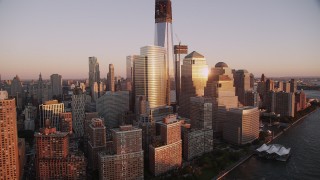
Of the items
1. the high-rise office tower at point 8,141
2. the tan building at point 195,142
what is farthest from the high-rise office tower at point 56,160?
the tan building at point 195,142

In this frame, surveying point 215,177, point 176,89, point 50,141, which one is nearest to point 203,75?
point 176,89

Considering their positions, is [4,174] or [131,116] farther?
[131,116]

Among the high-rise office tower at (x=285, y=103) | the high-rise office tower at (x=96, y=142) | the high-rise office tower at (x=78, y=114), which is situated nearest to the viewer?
the high-rise office tower at (x=96, y=142)

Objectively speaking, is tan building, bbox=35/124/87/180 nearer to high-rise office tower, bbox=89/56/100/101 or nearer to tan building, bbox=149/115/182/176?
tan building, bbox=149/115/182/176

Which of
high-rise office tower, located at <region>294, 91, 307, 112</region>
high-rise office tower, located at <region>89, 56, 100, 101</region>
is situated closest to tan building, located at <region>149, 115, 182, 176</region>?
high-rise office tower, located at <region>89, 56, 100, 101</region>

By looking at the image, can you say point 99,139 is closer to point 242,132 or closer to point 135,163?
point 135,163

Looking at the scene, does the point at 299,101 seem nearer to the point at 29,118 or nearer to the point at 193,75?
the point at 193,75

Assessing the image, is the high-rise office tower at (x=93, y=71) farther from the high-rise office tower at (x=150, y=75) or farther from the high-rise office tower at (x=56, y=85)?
the high-rise office tower at (x=150, y=75)

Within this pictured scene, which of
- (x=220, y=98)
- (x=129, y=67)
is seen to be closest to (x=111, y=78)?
(x=129, y=67)
